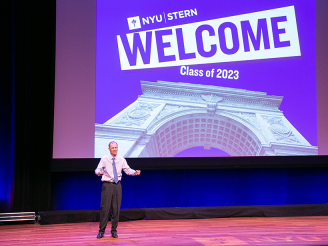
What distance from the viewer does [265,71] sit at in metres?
6.13

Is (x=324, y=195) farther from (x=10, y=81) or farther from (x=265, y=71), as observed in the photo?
(x=10, y=81)

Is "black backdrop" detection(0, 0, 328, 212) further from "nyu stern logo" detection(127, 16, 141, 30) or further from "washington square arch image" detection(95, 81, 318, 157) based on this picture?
"nyu stern logo" detection(127, 16, 141, 30)

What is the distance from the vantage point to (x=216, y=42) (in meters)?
6.05

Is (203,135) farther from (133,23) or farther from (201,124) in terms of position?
(133,23)

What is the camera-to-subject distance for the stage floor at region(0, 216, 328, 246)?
434 cm

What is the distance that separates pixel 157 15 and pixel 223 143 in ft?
8.24

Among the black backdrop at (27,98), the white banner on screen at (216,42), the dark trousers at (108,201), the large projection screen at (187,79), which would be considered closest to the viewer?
the dark trousers at (108,201)

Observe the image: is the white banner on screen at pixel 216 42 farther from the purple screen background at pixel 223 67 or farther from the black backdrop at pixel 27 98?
the black backdrop at pixel 27 98

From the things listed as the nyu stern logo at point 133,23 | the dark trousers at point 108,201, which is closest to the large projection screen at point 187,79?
the nyu stern logo at point 133,23

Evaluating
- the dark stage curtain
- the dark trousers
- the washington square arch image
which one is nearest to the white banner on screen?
the washington square arch image

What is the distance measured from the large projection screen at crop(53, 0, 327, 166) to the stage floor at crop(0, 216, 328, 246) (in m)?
1.16

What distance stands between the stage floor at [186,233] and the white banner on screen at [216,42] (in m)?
2.69

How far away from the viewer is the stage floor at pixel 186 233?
4.34m

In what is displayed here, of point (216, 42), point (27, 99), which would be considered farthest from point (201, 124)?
point (27, 99)
